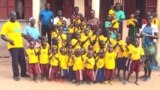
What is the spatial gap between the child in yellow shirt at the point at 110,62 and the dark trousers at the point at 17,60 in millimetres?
2108

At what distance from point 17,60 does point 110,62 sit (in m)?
2.32

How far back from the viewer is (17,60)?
1315cm

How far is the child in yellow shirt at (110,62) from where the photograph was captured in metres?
12.9

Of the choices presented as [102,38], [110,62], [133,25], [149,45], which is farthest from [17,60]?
[133,25]

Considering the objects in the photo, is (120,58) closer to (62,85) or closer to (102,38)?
(102,38)

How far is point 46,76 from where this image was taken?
13336 mm

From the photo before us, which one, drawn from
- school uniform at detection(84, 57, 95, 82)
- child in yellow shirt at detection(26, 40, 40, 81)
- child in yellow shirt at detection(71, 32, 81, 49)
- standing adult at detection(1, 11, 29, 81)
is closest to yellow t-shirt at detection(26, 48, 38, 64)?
child in yellow shirt at detection(26, 40, 40, 81)

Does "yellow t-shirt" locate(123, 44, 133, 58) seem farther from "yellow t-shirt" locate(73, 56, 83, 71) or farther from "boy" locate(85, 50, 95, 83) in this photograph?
"yellow t-shirt" locate(73, 56, 83, 71)

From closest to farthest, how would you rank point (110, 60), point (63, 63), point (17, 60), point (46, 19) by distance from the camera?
1. point (110, 60)
2. point (63, 63)
3. point (17, 60)
4. point (46, 19)

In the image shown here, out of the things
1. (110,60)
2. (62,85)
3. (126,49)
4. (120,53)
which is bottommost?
(62,85)

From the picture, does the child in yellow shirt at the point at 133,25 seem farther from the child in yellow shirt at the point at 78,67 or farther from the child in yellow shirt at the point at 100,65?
the child in yellow shirt at the point at 78,67

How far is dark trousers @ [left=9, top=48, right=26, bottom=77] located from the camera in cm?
1302

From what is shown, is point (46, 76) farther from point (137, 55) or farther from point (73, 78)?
point (137, 55)

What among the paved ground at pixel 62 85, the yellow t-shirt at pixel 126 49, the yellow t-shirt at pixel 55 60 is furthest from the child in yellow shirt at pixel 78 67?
the yellow t-shirt at pixel 126 49
